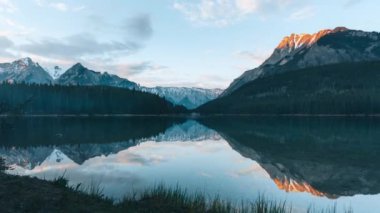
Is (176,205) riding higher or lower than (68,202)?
lower

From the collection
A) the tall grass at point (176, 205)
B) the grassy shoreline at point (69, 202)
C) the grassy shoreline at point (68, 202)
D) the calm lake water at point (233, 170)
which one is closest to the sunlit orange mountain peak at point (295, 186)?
the calm lake water at point (233, 170)

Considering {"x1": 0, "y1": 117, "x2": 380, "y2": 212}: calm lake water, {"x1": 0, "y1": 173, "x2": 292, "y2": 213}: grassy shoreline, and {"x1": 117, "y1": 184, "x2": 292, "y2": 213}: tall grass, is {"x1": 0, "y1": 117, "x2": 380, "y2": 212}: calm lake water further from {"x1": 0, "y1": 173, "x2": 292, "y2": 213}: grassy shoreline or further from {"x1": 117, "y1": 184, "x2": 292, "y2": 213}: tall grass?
{"x1": 0, "y1": 173, "x2": 292, "y2": 213}: grassy shoreline

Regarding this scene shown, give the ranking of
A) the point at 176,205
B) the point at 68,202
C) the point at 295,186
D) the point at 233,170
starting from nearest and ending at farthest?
the point at 68,202 < the point at 176,205 < the point at 295,186 < the point at 233,170

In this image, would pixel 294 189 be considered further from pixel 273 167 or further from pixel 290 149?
pixel 290 149

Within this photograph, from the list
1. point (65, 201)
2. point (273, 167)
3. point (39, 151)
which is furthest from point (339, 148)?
point (65, 201)

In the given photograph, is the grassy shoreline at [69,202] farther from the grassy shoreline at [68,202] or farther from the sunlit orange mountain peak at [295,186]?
the sunlit orange mountain peak at [295,186]

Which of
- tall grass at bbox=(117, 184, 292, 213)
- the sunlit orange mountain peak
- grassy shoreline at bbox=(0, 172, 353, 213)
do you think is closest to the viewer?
grassy shoreline at bbox=(0, 172, 353, 213)

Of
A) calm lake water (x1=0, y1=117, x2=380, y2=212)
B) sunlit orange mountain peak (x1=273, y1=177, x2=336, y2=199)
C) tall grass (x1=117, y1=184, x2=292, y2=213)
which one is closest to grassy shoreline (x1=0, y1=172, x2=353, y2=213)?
tall grass (x1=117, y1=184, x2=292, y2=213)

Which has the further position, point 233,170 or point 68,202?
point 233,170

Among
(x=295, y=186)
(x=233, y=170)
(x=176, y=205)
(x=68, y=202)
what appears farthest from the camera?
(x=233, y=170)

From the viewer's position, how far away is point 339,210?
21.8 meters

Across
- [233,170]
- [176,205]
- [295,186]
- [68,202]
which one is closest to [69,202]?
[68,202]

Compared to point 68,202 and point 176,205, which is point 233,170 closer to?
point 176,205

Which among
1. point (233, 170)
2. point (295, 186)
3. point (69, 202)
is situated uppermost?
point (69, 202)
